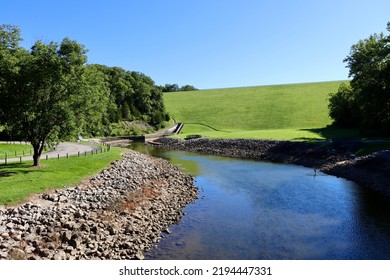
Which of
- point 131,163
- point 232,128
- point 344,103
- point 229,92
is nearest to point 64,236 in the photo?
point 131,163

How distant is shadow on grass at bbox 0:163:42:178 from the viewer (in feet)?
84.0

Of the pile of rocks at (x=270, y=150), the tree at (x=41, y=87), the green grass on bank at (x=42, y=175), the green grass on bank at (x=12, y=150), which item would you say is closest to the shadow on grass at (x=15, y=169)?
the green grass on bank at (x=42, y=175)

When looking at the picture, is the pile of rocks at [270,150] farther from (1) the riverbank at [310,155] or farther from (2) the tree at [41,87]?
(2) the tree at [41,87]

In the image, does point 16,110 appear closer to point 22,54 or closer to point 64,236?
point 22,54

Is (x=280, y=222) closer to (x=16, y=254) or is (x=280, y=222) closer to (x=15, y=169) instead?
(x=16, y=254)

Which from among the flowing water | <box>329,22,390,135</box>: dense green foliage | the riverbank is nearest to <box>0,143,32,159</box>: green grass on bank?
the flowing water

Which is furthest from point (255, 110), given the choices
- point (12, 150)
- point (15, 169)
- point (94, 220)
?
point (94, 220)

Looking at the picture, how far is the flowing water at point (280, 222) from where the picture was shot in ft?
56.0

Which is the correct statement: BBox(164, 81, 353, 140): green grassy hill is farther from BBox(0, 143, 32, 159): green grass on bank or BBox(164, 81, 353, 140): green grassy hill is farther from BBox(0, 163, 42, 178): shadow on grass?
BBox(0, 163, 42, 178): shadow on grass

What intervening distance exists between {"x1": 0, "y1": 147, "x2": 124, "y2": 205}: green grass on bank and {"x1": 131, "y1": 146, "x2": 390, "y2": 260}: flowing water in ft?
28.3

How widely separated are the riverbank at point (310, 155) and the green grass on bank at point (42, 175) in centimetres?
2492

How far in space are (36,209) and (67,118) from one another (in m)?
10.7

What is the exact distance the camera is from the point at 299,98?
384 ft

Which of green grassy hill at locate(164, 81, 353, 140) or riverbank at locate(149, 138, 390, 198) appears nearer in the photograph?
riverbank at locate(149, 138, 390, 198)
